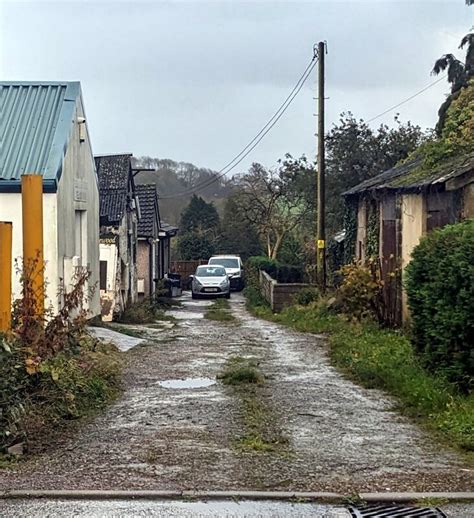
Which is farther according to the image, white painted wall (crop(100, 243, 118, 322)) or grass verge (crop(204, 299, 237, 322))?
grass verge (crop(204, 299, 237, 322))

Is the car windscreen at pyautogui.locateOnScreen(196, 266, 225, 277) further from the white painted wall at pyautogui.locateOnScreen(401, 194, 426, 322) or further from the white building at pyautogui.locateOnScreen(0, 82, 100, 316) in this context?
the white painted wall at pyautogui.locateOnScreen(401, 194, 426, 322)

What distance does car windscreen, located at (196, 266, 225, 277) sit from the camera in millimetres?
40316

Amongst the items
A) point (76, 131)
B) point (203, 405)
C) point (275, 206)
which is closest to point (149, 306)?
point (76, 131)

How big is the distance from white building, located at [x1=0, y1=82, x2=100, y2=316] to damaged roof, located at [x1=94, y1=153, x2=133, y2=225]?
22.6ft

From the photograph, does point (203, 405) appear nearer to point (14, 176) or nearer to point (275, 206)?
point (14, 176)

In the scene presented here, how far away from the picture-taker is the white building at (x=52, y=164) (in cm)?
1505

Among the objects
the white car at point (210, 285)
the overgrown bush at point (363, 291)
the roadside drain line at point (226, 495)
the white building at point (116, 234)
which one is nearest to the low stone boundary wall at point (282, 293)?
the white building at point (116, 234)

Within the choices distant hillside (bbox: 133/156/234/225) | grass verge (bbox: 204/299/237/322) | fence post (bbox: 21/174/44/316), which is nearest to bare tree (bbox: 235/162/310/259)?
distant hillside (bbox: 133/156/234/225)

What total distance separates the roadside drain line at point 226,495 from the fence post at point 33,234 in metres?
3.08

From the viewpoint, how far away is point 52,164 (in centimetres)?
1519

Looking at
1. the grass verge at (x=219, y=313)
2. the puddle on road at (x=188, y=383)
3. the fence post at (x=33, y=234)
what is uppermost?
the fence post at (x=33, y=234)

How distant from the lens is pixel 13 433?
7426 mm

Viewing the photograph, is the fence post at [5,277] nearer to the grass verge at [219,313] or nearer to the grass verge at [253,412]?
the grass verge at [253,412]

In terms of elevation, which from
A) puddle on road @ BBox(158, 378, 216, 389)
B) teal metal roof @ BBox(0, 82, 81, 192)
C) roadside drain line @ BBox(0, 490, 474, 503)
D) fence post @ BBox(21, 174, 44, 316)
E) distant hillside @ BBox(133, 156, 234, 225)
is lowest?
puddle on road @ BBox(158, 378, 216, 389)
